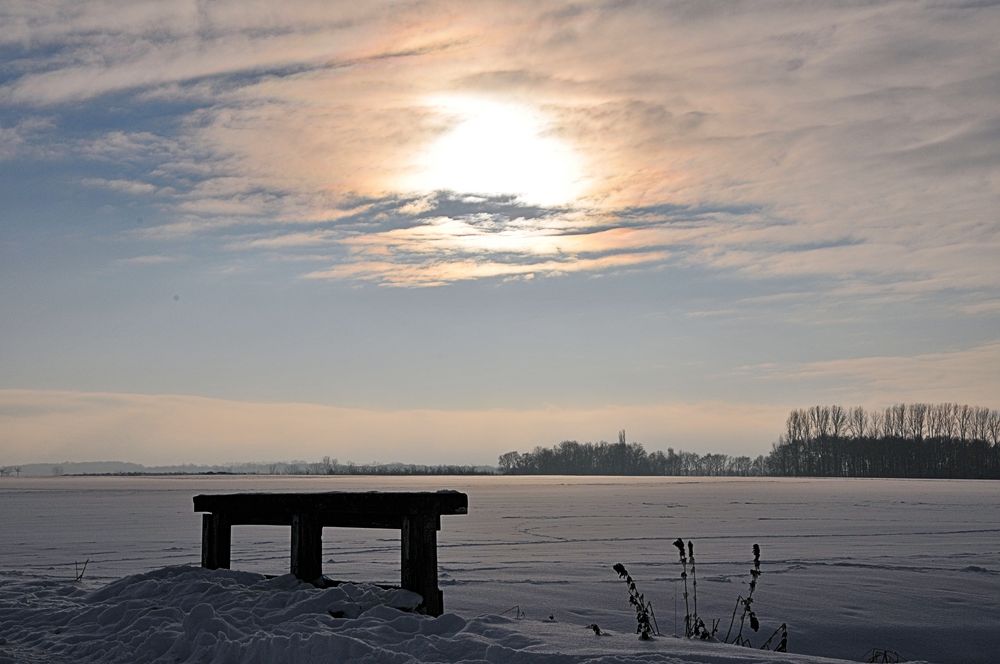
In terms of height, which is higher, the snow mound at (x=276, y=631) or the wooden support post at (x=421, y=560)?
the wooden support post at (x=421, y=560)

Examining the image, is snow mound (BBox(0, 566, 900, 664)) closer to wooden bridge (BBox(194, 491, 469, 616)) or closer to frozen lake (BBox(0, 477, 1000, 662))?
wooden bridge (BBox(194, 491, 469, 616))

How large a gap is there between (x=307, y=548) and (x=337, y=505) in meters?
0.54

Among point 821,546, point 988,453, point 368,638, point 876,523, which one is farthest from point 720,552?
point 988,453

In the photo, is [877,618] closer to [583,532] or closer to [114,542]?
[583,532]

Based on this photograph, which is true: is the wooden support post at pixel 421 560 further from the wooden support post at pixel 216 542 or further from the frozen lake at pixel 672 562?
the wooden support post at pixel 216 542

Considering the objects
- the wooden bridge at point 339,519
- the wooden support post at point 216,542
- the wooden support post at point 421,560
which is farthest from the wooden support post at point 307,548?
the wooden support post at point 216,542

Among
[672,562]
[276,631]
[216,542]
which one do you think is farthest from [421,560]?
[672,562]

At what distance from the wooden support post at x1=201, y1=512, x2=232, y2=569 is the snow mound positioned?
1.69ft

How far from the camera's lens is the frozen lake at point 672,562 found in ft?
35.0

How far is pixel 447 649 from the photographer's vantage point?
21.9ft

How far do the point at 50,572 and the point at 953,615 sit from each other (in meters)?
13.2

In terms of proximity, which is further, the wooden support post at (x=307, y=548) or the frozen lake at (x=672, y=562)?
the frozen lake at (x=672, y=562)

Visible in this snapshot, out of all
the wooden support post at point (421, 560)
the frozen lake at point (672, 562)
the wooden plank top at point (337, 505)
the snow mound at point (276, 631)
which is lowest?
the frozen lake at point (672, 562)

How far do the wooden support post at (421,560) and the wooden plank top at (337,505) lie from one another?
11 centimetres
